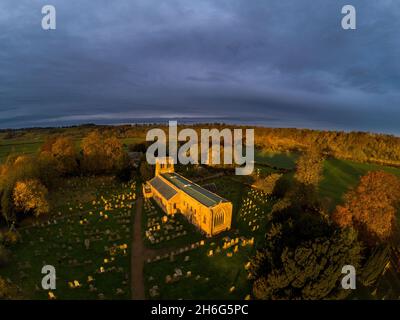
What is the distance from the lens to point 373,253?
2420cm

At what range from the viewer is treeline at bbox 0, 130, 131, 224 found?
125 ft

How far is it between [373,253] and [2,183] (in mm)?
53970

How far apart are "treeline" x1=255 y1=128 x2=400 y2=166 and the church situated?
4214 centimetres

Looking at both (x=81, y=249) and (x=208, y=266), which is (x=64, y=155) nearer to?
(x=81, y=249)

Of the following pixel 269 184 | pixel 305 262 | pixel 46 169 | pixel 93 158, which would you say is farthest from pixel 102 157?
pixel 305 262

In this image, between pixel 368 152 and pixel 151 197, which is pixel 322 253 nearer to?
pixel 151 197

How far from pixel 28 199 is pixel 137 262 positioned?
2236 centimetres

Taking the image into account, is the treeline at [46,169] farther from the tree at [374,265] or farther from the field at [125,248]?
the tree at [374,265]

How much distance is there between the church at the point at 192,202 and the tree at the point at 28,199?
1748cm

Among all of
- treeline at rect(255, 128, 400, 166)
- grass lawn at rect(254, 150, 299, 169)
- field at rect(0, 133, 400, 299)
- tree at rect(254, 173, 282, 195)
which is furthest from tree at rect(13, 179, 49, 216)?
treeline at rect(255, 128, 400, 166)

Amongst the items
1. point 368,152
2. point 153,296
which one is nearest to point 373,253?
point 153,296

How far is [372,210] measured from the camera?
2583 centimetres

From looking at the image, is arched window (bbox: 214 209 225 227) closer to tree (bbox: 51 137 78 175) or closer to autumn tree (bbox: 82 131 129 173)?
autumn tree (bbox: 82 131 129 173)
